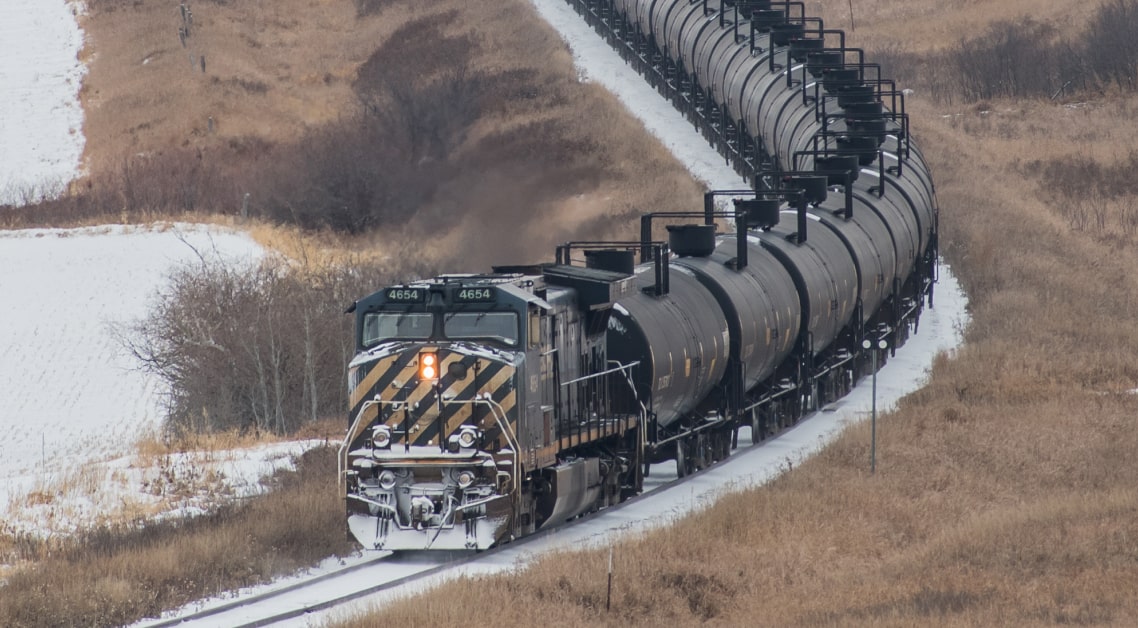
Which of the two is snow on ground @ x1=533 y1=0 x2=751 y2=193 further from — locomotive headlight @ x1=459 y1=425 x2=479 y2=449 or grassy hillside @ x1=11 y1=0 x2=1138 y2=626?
locomotive headlight @ x1=459 y1=425 x2=479 y2=449

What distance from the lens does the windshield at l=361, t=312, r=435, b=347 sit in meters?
17.0

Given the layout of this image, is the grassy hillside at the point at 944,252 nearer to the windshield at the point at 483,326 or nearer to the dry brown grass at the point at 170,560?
the dry brown grass at the point at 170,560

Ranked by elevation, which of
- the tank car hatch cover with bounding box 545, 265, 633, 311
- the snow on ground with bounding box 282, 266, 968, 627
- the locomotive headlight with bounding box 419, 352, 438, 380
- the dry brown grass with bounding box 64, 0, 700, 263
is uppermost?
the dry brown grass with bounding box 64, 0, 700, 263

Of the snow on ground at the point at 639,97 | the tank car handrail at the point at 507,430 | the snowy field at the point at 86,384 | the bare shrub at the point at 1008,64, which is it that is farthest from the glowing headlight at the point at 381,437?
the bare shrub at the point at 1008,64

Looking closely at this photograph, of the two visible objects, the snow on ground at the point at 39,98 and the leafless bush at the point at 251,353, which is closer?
the leafless bush at the point at 251,353

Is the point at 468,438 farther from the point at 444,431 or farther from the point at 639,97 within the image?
the point at 639,97

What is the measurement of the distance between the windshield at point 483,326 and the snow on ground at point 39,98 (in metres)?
51.9

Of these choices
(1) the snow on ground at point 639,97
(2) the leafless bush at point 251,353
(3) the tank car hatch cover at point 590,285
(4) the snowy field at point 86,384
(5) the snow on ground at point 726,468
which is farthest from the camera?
(1) the snow on ground at point 639,97

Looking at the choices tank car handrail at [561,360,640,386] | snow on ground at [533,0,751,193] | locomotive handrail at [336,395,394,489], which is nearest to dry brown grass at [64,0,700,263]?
snow on ground at [533,0,751,193]

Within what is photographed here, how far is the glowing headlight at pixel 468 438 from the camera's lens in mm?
16438

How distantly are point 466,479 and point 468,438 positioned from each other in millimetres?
430

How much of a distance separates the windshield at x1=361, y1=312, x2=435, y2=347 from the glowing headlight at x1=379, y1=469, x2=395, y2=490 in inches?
59.3

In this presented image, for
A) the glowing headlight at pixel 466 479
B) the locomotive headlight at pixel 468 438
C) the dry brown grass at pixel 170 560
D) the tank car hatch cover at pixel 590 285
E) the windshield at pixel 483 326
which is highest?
the tank car hatch cover at pixel 590 285

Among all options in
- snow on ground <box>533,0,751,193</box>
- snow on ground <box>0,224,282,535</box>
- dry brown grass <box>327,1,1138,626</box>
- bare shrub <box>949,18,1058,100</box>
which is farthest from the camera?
bare shrub <box>949,18,1058,100</box>
